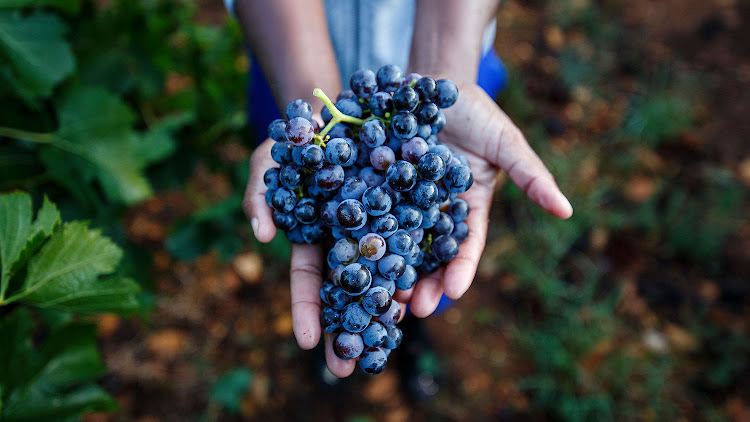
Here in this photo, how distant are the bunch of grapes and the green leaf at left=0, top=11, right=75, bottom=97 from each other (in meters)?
0.78

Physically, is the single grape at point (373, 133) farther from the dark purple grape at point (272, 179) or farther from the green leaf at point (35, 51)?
the green leaf at point (35, 51)

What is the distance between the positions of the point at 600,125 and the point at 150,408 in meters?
3.23

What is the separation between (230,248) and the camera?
216cm

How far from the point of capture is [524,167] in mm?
1312

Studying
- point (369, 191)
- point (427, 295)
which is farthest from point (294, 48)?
point (427, 295)

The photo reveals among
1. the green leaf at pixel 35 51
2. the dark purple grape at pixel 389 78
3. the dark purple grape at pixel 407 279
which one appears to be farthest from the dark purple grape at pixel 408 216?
the green leaf at pixel 35 51

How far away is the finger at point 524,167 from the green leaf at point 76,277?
3.37ft

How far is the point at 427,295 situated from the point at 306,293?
1.05 feet

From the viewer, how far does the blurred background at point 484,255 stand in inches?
70.9

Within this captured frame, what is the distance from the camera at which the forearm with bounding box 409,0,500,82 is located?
1.56 metres

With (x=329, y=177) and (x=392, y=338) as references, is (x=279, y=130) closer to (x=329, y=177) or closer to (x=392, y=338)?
(x=329, y=177)

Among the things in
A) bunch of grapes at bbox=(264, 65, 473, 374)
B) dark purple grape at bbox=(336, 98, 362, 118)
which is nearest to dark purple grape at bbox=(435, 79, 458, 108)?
bunch of grapes at bbox=(264, 65, 473, 374)

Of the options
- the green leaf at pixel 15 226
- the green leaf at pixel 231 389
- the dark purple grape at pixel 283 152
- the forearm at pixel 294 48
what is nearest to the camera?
the green leaf at pixel 15 226

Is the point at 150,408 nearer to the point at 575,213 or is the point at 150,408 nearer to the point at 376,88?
the point at 376,88
